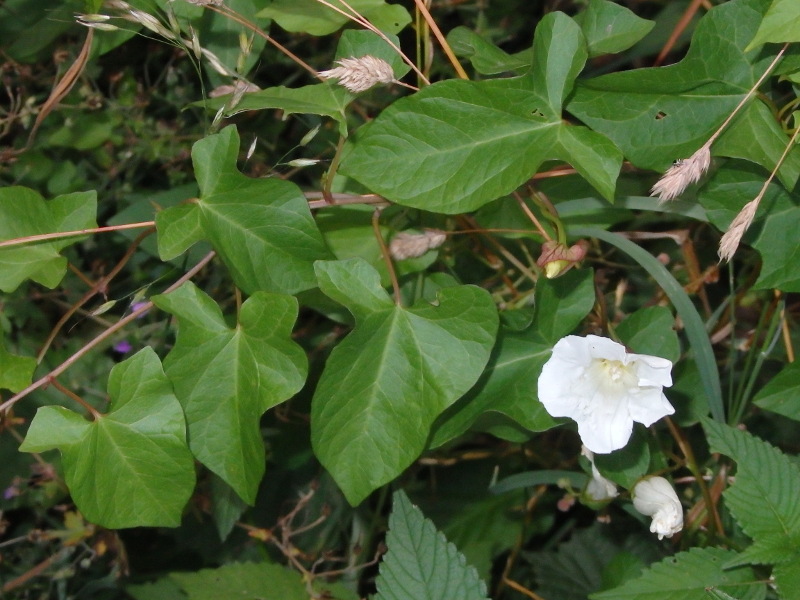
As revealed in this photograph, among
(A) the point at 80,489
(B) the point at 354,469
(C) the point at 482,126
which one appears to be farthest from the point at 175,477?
(C) the point at 482,126

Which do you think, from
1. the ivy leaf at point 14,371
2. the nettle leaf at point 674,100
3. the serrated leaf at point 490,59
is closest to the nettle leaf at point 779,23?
the nettle leaf at point 674,100

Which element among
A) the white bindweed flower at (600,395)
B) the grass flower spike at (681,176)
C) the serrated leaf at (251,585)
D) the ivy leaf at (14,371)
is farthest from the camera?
the serrated leaf at (251,585)

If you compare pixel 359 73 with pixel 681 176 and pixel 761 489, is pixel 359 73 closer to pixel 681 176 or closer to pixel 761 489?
pixel 681 176

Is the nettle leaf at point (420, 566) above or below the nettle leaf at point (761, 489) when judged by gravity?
below

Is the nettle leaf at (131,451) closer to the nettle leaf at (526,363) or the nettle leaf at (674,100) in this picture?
the nettle leaf at (526,363)

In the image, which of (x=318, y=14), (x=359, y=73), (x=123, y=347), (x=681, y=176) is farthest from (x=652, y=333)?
(x=123, y=347)

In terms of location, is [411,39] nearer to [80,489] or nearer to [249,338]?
[249,338]
